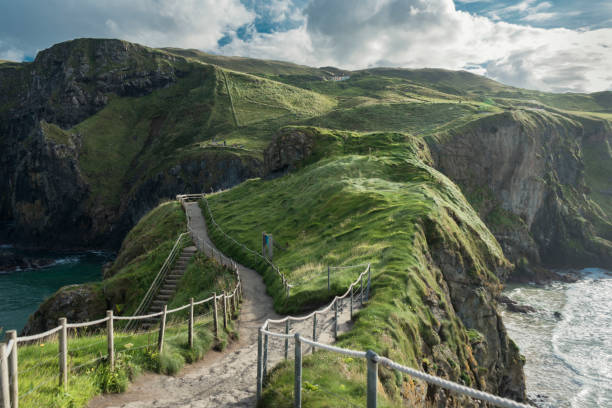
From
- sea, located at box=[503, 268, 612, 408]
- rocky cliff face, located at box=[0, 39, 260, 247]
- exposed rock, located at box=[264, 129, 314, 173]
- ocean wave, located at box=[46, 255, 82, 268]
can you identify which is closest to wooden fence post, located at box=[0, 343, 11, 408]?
sea, located at box=[503, 268, 612, 408]

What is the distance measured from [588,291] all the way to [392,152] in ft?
167

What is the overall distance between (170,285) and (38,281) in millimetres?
54181

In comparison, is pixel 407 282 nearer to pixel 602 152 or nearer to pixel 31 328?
pixel 31 328

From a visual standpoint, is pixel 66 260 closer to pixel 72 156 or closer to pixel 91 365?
pixel 72 156

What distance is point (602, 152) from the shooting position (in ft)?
429

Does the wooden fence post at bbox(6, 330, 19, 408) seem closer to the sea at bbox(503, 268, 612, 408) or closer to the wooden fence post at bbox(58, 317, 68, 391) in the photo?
the wooden fence post at bbox(58, 317, 68, 391)

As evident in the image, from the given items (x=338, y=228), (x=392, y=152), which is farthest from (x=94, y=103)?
(x=338, y=228)

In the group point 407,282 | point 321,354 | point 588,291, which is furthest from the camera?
point 588,291

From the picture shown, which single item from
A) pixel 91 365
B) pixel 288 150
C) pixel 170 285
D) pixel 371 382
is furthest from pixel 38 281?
pixel 371 382

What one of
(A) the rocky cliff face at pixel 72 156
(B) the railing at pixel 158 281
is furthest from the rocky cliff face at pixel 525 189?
(B) the railing at pixel 158 281

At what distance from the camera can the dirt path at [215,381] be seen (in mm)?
9758

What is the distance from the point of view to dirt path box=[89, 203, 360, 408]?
9758 mm

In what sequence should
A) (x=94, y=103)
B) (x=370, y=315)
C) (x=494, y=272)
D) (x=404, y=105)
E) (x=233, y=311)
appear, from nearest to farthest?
(x=370, y=315)
(x=233, y=311)
(x=494, y=272)
(x=404, y=105)
(x=94, y=103)

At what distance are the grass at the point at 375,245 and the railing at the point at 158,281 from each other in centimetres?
441
